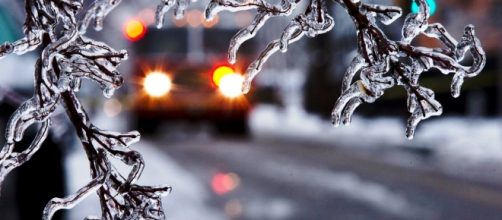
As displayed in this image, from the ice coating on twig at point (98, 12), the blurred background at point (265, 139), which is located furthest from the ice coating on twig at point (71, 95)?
the blurred background at point (265, 139)

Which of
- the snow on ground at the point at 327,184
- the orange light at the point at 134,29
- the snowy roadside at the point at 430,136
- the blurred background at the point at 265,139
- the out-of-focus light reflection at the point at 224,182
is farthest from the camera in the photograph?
the orange light at the point at 134,29

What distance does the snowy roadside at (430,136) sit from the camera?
1427 cm

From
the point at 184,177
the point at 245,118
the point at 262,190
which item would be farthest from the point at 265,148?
the point at 262,190

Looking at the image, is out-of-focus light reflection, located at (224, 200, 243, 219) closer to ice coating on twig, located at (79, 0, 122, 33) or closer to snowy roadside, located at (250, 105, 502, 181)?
snowy roadside, located at (250, 105, 502, 181)

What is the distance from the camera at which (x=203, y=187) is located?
11273 millimetres

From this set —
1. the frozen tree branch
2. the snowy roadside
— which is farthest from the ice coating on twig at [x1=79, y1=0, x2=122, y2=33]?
the snowy roadside

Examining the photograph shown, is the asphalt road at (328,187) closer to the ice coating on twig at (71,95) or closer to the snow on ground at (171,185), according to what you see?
the snow on ground at (171,185)

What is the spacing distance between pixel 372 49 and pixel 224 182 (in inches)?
395

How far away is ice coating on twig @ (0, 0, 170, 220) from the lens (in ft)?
6.44

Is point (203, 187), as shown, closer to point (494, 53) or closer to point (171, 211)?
point (171, 211)

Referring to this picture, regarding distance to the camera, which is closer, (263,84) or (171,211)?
(171,211)

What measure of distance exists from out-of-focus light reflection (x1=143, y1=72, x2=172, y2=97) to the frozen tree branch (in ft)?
57.7

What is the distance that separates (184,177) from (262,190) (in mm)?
1750

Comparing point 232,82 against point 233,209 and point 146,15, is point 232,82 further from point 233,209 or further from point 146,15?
point 146,15
